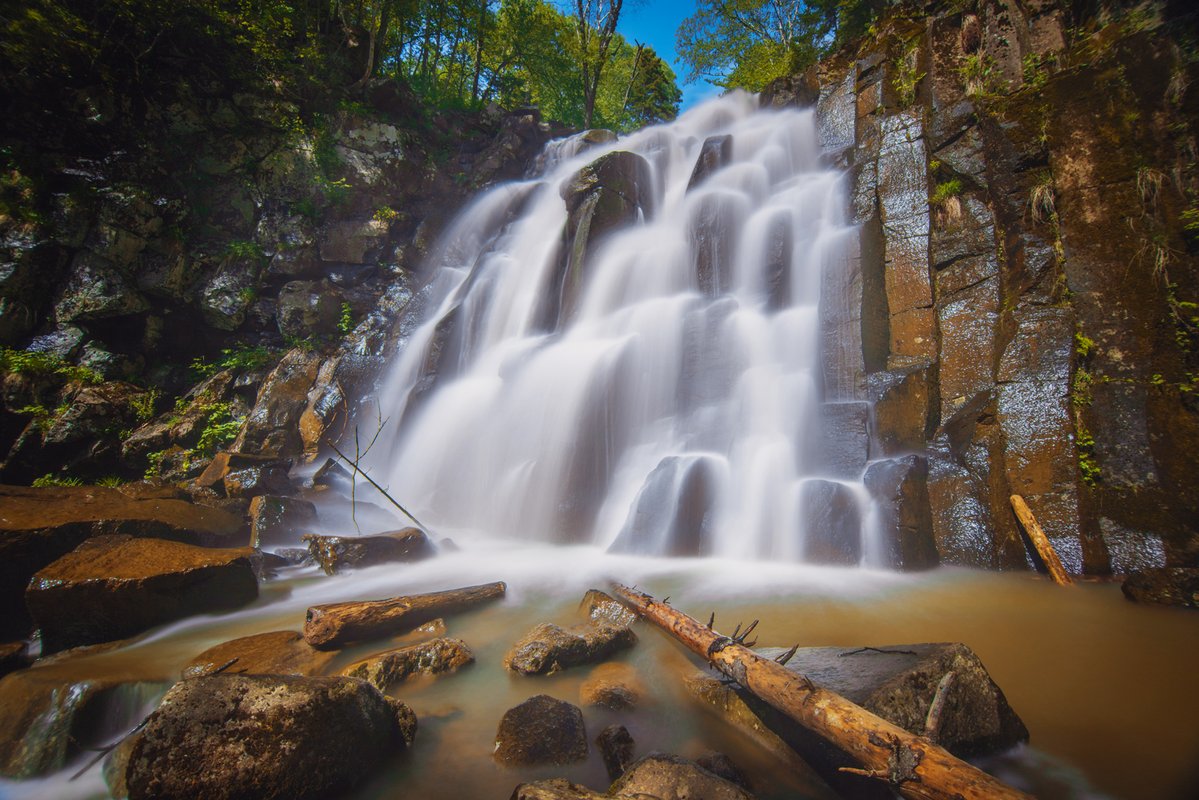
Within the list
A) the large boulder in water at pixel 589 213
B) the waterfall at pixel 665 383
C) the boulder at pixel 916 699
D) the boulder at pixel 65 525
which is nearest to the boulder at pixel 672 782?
the boulder at pixel 916 699

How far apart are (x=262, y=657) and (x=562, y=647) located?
2.12 m

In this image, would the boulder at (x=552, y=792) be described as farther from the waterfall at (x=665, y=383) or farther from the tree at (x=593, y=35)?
the tree at (x=593, y=35)

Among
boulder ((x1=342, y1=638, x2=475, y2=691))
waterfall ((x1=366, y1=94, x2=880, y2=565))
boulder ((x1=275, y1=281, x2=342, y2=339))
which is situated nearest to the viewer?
boulder ((x1=342, y1=638, x2=475, y2=691))

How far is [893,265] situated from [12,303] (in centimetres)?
1746

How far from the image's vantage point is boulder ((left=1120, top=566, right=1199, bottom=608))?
3.63 m

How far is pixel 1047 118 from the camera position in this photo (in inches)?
236

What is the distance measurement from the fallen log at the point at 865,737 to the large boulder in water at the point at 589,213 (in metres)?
9.61

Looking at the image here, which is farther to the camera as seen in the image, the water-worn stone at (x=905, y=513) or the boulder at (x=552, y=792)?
the water-worn stone at (x=905, y=513)

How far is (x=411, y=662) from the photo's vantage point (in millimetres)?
3031

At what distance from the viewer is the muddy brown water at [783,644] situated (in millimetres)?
2104

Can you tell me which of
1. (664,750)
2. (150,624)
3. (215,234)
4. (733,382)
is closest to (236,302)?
(215,234)

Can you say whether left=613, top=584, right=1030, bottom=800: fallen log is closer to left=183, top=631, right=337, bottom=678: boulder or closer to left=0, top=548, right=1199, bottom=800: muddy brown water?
left=0, top=548, right=1199, bottom=800: muddy brown water

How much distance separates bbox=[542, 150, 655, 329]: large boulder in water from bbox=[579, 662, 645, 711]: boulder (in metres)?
8.99

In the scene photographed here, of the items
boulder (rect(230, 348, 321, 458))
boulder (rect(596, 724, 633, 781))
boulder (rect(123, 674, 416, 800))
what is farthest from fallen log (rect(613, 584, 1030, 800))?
boulder (rect(230, 348, 321, 458))
